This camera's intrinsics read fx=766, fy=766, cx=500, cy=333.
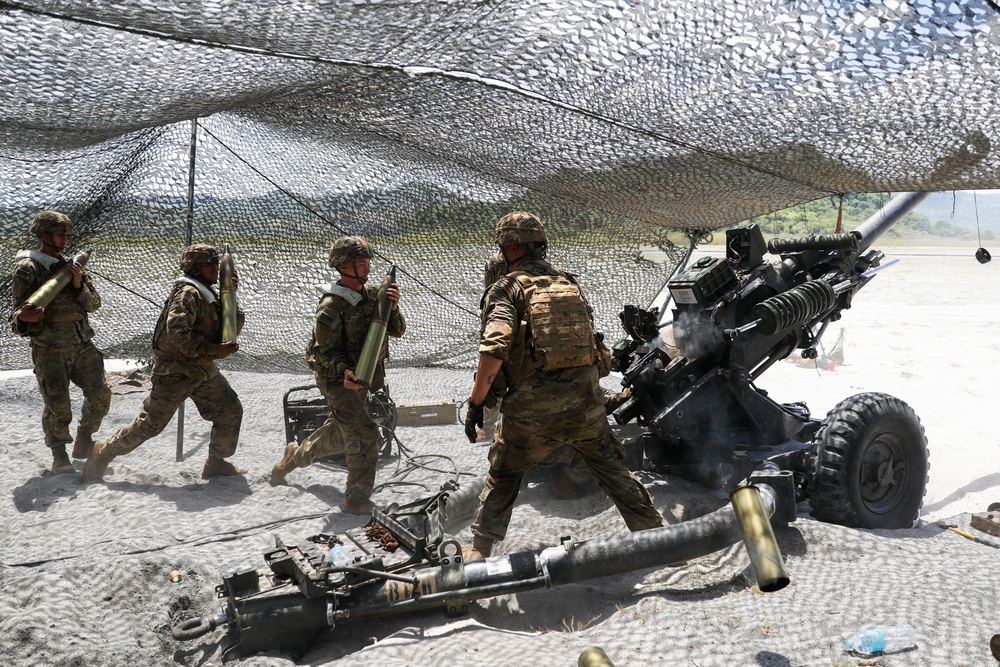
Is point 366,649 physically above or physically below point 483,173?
below

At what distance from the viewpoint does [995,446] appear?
7051mm

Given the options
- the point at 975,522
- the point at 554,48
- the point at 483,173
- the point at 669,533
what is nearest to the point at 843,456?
the point at 975,522

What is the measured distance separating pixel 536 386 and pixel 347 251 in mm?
1774

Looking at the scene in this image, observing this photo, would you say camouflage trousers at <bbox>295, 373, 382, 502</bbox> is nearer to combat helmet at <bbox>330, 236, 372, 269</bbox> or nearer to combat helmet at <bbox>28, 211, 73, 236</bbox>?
combat helmet at <bbox>330, 236, 372, 269</bbox>

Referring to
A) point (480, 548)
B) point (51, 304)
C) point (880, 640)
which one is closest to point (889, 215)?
point (880, 640)

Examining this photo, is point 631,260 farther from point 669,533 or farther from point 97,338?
point 97,338

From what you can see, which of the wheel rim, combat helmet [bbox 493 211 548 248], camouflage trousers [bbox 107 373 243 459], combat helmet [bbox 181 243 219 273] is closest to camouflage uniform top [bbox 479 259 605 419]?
combat helmet [bbox 493 211 548 248]

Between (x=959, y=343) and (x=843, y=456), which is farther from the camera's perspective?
(x=959, y=343)

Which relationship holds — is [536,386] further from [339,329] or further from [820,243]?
[820,243]

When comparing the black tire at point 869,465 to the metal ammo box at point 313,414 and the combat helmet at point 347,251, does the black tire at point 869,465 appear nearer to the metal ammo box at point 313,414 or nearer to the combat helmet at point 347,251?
the combat helmet at point 347,251

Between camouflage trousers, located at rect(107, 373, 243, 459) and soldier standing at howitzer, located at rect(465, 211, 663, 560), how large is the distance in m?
2.53

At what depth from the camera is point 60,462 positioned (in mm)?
5727

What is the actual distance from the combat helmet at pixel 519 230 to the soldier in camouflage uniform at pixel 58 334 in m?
3.35

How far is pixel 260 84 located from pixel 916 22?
11.5 feet
